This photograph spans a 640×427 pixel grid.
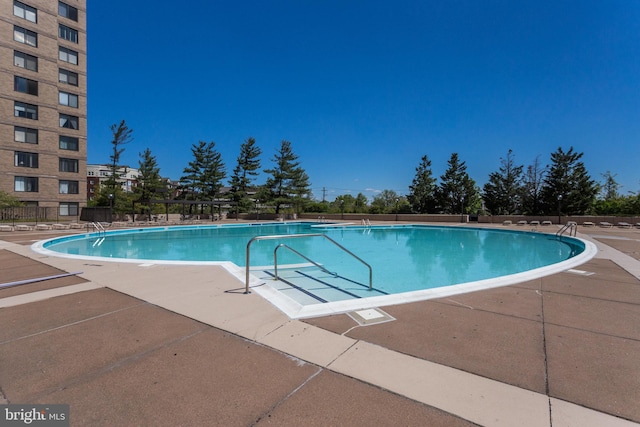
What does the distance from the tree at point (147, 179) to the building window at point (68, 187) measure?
8.14 m

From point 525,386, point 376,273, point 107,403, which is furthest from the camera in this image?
point 376,273

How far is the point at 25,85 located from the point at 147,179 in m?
15.5

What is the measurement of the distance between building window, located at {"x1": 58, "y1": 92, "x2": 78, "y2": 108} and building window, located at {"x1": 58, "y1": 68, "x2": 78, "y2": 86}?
3.89 feet

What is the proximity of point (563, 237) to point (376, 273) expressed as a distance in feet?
45.4

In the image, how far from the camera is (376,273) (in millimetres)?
9367

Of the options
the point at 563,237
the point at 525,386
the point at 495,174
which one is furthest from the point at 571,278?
the point at 495,174

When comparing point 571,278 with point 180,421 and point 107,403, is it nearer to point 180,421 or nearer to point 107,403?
point 180,421

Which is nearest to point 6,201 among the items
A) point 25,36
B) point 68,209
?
point 68,209

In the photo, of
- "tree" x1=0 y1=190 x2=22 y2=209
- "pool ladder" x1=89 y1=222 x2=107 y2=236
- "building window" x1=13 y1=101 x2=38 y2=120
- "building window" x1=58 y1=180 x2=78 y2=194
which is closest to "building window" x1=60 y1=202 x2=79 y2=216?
"building window" x1=58 y1=180 x2=78 y2=194

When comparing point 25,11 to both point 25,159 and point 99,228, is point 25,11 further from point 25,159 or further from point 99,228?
point 99,228

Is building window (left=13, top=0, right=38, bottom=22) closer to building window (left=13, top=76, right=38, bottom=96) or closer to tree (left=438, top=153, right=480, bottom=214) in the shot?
building window (left=13, top=76, right=38, bottom=96)

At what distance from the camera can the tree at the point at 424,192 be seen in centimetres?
4316

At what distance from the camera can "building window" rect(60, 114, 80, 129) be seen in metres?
29.8

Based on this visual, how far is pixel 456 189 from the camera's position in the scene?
40.6 metres
